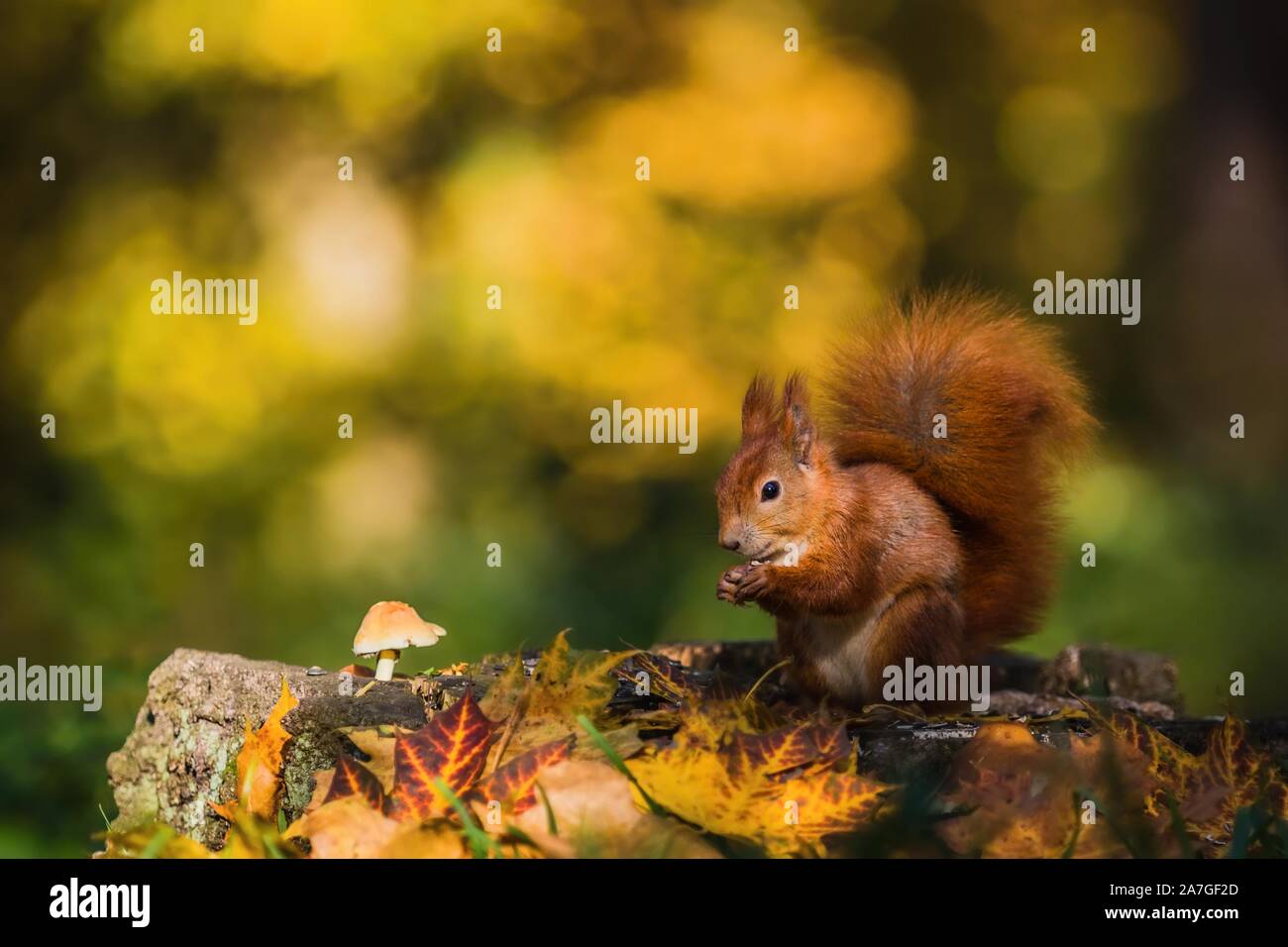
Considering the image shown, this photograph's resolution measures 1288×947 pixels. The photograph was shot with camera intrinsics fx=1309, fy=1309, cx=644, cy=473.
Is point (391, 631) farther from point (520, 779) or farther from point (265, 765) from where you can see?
point (520, 779)

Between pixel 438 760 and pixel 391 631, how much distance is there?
57 centimetres

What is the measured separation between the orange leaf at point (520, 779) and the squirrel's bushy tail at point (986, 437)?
1.04m

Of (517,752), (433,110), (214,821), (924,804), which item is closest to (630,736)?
(517,752)

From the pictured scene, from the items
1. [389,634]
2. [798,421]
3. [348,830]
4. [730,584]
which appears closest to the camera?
[348,830]

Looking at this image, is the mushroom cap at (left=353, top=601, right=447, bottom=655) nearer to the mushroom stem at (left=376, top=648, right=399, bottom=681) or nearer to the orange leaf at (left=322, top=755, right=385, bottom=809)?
the mushroom stem at (left=376, top=648, right=399, bottom=681)

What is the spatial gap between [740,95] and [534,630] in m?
1.86

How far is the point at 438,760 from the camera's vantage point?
1173 millimetres

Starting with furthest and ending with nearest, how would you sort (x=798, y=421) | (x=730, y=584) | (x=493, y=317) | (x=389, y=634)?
(x=493, y=317), (x=798, y=421), (x=730, y=584), (x=389, y=634)

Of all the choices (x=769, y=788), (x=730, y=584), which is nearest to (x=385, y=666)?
(x=730, y=584)

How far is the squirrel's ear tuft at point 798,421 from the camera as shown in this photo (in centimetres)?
195

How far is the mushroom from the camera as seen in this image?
1.71 metres

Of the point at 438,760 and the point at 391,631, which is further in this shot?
the point at 391,631
